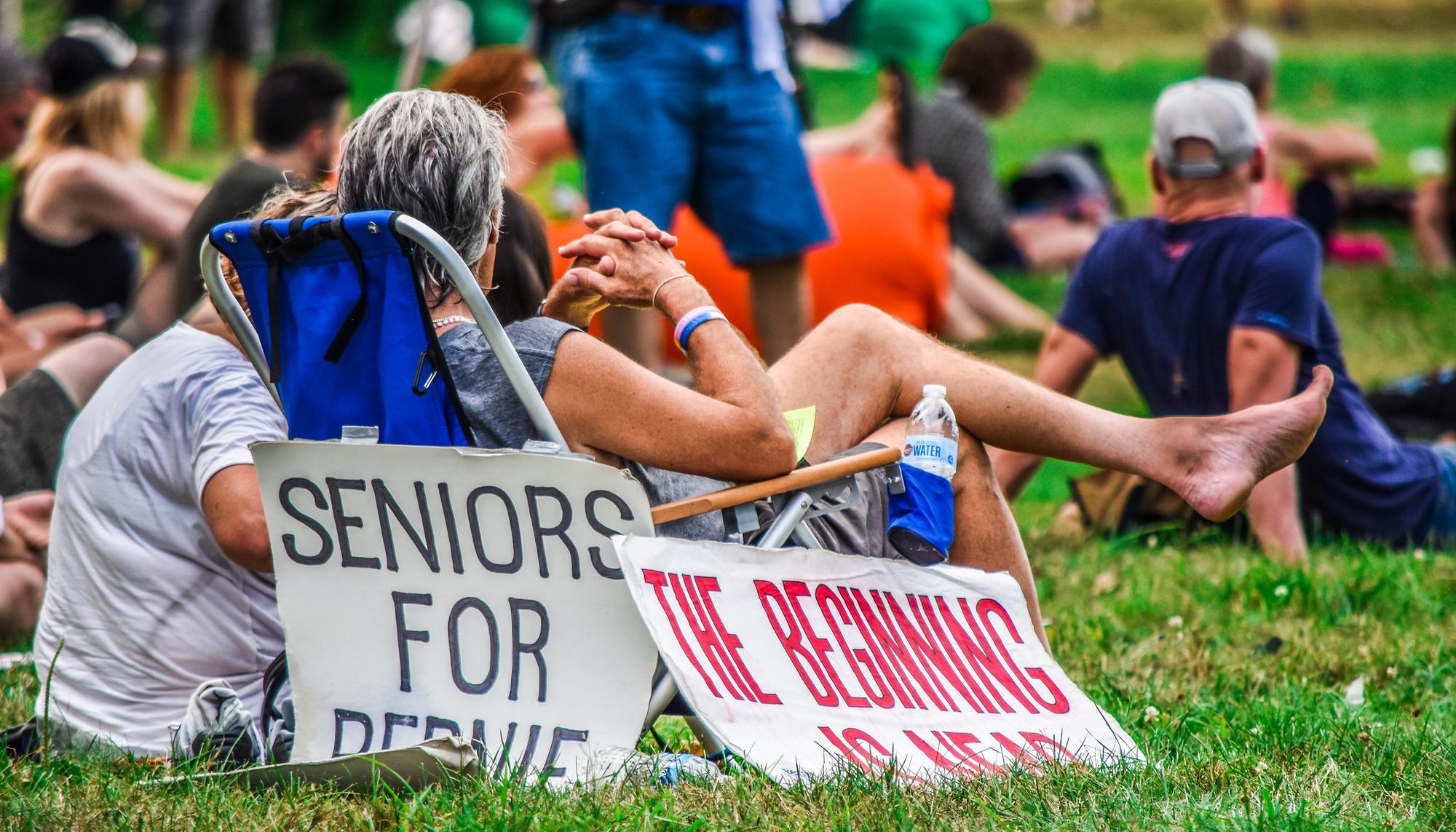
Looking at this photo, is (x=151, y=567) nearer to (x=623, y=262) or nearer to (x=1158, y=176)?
(x=623, y=262)

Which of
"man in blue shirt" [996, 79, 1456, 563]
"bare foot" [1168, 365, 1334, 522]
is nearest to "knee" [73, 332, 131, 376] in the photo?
"man in blue shirt" [996, 79, 1456, 563]

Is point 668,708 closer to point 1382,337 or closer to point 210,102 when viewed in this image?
point 1382,337

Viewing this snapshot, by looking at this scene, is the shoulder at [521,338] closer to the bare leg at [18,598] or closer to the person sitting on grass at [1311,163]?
the bare leg at [18,598]

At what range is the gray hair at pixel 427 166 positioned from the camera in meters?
2.88

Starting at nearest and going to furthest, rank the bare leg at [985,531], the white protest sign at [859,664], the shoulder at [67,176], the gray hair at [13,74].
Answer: the white protest sign at [859,664]
the bare leg at [985,531]
the shoulder at [67,176]
the gray hair at [13,74]

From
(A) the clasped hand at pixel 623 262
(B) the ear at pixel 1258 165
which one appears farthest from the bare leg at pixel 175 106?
(A) the clasped hand at pixel 623 262

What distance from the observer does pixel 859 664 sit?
2.95m

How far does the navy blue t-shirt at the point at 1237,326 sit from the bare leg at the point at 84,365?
281 centimetres

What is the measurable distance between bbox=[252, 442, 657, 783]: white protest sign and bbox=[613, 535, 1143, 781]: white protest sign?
10 cm

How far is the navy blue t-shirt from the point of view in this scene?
4.68 m

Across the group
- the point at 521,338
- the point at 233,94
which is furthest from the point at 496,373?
the point at 233,94

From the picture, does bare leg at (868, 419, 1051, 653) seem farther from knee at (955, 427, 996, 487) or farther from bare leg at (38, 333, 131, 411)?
bare leg at (38, 333, 131, 411)

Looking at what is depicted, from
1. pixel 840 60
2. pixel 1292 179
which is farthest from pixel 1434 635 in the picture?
pixel 840 60

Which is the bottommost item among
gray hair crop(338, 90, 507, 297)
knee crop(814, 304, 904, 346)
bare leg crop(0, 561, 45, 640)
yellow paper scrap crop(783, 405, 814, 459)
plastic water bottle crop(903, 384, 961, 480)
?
bare leg crop(0, 561, 45, 640)
